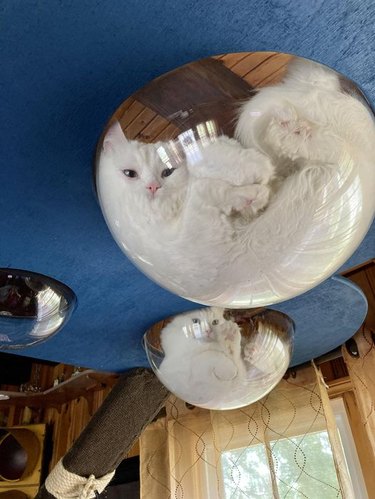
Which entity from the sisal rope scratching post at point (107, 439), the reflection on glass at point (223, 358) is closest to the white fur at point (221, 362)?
the reflection on glass at point (223, 358)

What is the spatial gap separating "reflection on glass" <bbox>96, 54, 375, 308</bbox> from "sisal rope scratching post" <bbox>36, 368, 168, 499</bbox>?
31.1 inches

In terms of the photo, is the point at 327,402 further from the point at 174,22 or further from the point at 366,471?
the point at 174,22

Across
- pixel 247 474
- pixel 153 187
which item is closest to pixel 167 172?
pixel 153 187

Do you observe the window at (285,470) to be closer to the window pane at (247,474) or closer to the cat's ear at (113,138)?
the window pane at (247,474)

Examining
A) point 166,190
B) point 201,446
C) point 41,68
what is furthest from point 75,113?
point 201,446

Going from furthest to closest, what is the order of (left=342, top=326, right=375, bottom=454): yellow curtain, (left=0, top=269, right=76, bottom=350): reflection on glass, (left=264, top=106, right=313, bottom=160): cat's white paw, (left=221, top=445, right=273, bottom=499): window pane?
(left=221, top=445, right=273, bottom=499): window pane → (left=342, top=326, right=375, bottom=454): yellow curtain → (left=0, top=269, right=76, bottom=350): reflection on glass → (left=264, top=106, right=313, bottom=160): cat's white paw

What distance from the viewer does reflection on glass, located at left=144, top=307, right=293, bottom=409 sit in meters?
0.84

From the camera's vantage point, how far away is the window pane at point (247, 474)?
129 cm

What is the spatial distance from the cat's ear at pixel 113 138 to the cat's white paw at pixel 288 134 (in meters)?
0.17

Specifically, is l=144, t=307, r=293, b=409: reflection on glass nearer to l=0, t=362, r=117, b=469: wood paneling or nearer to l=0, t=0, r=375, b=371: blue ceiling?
l=0, t=0, r=375, b=371: blue ceiling

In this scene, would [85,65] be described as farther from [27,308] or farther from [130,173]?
[27,308]

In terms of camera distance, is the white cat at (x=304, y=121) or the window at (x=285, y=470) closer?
the white cat at (x=304, y=121)

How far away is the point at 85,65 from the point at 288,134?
259 mm

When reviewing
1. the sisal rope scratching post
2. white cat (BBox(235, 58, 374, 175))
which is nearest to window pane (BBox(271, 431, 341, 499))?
the sisal rope scratching post
